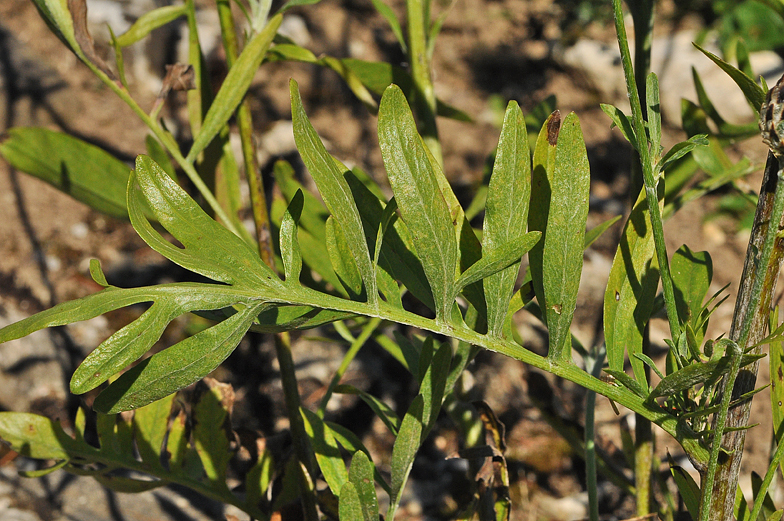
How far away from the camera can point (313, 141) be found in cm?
37

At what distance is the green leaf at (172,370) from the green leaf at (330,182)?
0.26 feet

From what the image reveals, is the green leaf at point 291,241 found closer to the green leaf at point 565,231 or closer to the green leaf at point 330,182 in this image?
the green leaf at point 330,182

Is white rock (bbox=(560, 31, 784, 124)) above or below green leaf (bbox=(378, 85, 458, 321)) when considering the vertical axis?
above

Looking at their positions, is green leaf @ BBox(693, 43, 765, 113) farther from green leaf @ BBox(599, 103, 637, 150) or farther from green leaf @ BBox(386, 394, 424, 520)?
green leaf @ BBox(386, 394, 424, 520)

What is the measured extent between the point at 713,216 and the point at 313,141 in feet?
5.30

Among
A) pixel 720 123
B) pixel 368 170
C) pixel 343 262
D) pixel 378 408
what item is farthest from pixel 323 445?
pixel 368 170

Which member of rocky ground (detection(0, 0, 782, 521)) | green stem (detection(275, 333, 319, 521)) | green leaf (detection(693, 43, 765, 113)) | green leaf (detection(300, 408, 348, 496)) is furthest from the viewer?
rocky ground (detection(0, 0, 782, 521))

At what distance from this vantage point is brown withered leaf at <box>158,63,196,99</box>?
66 centimetres

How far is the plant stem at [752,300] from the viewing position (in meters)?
0.34

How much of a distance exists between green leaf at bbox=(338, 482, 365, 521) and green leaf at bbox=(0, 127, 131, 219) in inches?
17.3

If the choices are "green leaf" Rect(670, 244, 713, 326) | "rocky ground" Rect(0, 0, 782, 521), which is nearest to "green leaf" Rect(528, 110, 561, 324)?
"green leaf" Rect(670, 244, 713, 326)

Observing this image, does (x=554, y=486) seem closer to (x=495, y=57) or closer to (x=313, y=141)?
(x=313, y=141)

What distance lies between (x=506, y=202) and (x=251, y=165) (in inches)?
14.2

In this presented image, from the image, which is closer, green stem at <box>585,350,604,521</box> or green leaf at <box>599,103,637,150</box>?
green leaf at <box>599,103,637,150</box>
